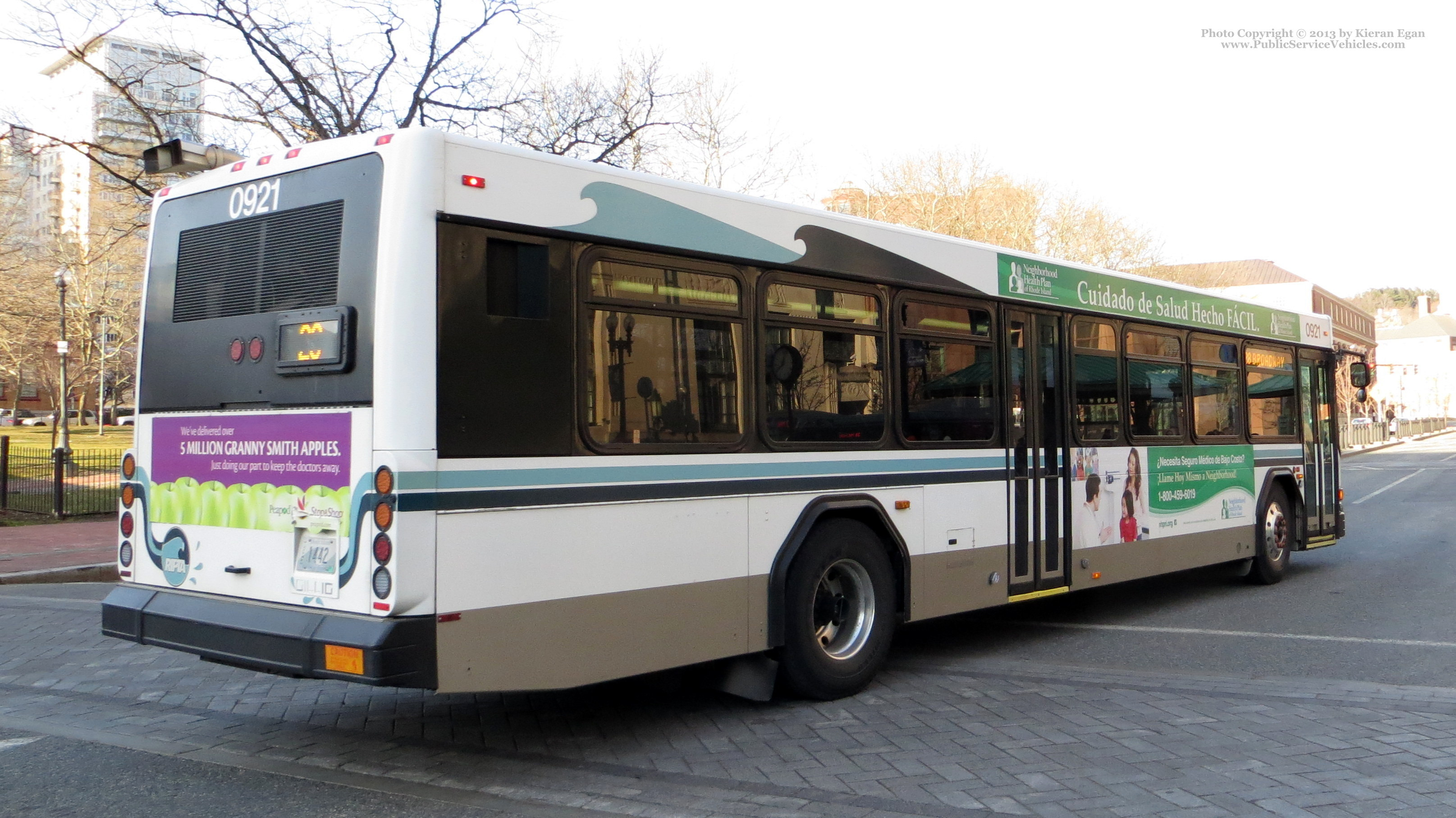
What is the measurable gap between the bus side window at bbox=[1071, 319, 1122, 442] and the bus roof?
19 centimetres

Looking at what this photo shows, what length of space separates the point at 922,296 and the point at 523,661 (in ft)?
12.6

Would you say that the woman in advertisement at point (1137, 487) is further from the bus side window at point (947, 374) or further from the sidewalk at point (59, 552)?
the sidewalk at point (59, 552)

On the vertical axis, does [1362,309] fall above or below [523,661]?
above

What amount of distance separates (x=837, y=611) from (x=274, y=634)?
3.23 meters

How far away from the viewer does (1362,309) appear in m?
122

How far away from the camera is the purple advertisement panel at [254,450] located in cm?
503

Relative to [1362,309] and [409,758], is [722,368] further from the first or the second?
[1362,309]

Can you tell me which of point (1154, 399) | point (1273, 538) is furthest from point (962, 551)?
point (1273, 538)

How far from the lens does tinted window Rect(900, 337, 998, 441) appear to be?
7383 millimetres

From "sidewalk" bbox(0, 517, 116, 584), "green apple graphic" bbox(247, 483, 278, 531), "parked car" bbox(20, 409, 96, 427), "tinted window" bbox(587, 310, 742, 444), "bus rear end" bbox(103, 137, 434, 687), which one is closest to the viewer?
"bus rear end" bbox(103, 137, 434, 687)

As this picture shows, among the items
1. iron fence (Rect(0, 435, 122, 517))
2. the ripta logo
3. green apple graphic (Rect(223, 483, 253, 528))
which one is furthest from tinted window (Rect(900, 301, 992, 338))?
iron fence (Rect(0, 435, 122, 517))

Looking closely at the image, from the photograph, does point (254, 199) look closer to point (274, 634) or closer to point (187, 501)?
point (187, 501)

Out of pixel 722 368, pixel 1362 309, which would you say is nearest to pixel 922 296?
pixel 722 368

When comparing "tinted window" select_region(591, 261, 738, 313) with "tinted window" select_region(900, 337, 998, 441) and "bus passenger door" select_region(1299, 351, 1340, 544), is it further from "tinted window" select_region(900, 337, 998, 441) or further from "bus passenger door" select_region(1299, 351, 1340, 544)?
"bus passenger door" select_region(1299, 351, 1340, 544)
